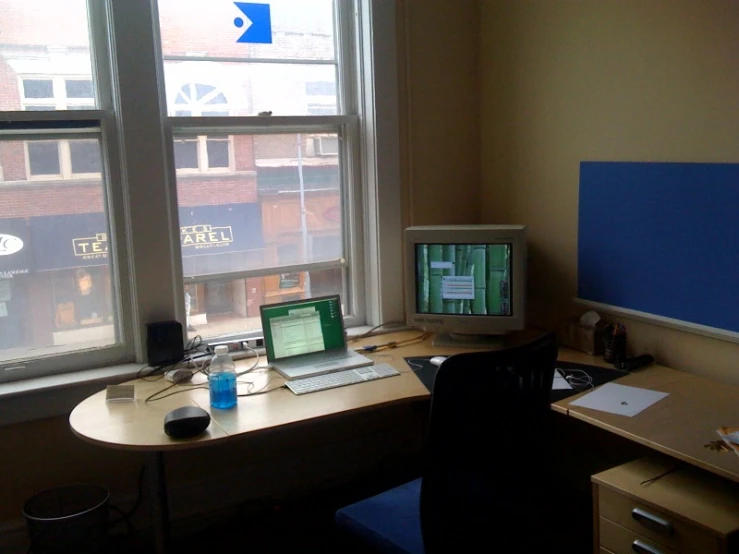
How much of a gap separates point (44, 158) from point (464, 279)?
1.70 metres

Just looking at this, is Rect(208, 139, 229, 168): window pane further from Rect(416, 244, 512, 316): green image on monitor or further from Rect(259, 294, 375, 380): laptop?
Rect(416, 244, 512, 316): green image on monitor

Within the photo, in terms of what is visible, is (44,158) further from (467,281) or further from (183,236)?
(467,281)

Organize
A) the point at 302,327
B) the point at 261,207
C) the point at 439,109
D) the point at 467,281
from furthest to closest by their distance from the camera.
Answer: the point at 439,109 → the point at 261,207 → the point at 467,281 → the point at 302,327

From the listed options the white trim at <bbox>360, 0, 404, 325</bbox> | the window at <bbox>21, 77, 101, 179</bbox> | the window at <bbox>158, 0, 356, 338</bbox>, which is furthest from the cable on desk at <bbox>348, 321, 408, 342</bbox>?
the window at <bbox>21, 77, 101, 179</bbox>

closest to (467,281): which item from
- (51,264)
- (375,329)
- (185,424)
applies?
(375,329)

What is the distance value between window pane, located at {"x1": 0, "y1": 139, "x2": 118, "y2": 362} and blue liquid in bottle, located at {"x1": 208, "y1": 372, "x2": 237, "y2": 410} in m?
0.73

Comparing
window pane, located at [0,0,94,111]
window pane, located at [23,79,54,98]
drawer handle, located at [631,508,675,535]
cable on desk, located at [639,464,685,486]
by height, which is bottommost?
drawer handle, located at [631,508,675,535]

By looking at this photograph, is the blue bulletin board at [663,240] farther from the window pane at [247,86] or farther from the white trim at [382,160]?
the window pane at [247,86]

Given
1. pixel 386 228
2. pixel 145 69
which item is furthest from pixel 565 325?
pixel 145 69

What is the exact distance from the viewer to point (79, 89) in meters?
2.82

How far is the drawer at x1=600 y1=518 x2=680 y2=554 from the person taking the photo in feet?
6.71

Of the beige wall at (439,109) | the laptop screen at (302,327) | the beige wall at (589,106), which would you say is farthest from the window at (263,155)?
the beige wall at (589,106)

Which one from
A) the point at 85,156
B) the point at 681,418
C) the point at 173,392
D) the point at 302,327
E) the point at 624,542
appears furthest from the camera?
the point at 302,327

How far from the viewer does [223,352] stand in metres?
2.62
